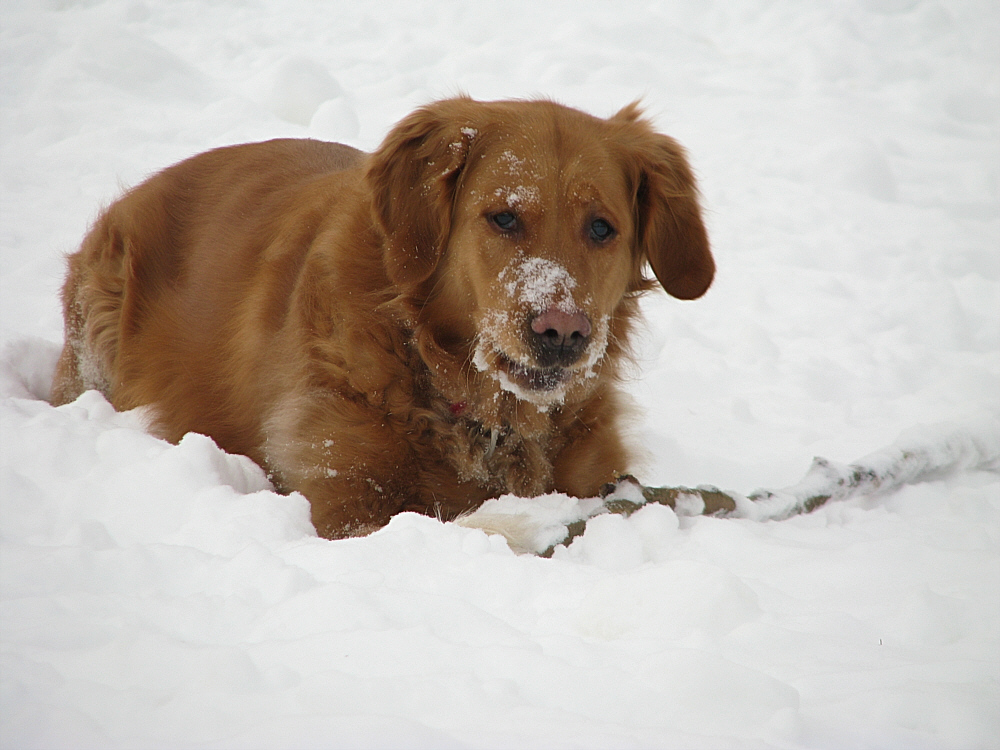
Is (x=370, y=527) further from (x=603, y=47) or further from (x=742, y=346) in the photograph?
(x=603, y=47)

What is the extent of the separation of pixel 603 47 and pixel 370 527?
6466 mm

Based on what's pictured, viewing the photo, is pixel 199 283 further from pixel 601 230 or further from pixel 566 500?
pixel 566 500

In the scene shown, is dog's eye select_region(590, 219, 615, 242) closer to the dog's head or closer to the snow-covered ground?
the dog's head

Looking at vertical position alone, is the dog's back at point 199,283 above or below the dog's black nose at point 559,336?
below

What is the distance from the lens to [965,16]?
848cm

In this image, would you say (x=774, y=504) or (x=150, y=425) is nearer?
(x=774, y=504)

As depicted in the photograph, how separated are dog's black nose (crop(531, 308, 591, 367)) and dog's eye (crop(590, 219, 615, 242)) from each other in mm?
361

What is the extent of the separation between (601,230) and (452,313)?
57 cm

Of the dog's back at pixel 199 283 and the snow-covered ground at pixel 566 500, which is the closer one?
the snow-covered ground at pixel 566 500

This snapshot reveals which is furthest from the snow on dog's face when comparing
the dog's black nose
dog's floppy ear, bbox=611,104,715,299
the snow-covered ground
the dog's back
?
the dog's back

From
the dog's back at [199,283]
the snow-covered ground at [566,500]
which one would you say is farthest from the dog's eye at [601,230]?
the dog's back at [199,283]

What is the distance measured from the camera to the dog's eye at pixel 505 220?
272 cm

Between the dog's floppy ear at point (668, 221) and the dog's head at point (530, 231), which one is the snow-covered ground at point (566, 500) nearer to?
the dog's floppy ear at point (668, 221)

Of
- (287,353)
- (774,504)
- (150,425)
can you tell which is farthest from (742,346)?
(150,425)
